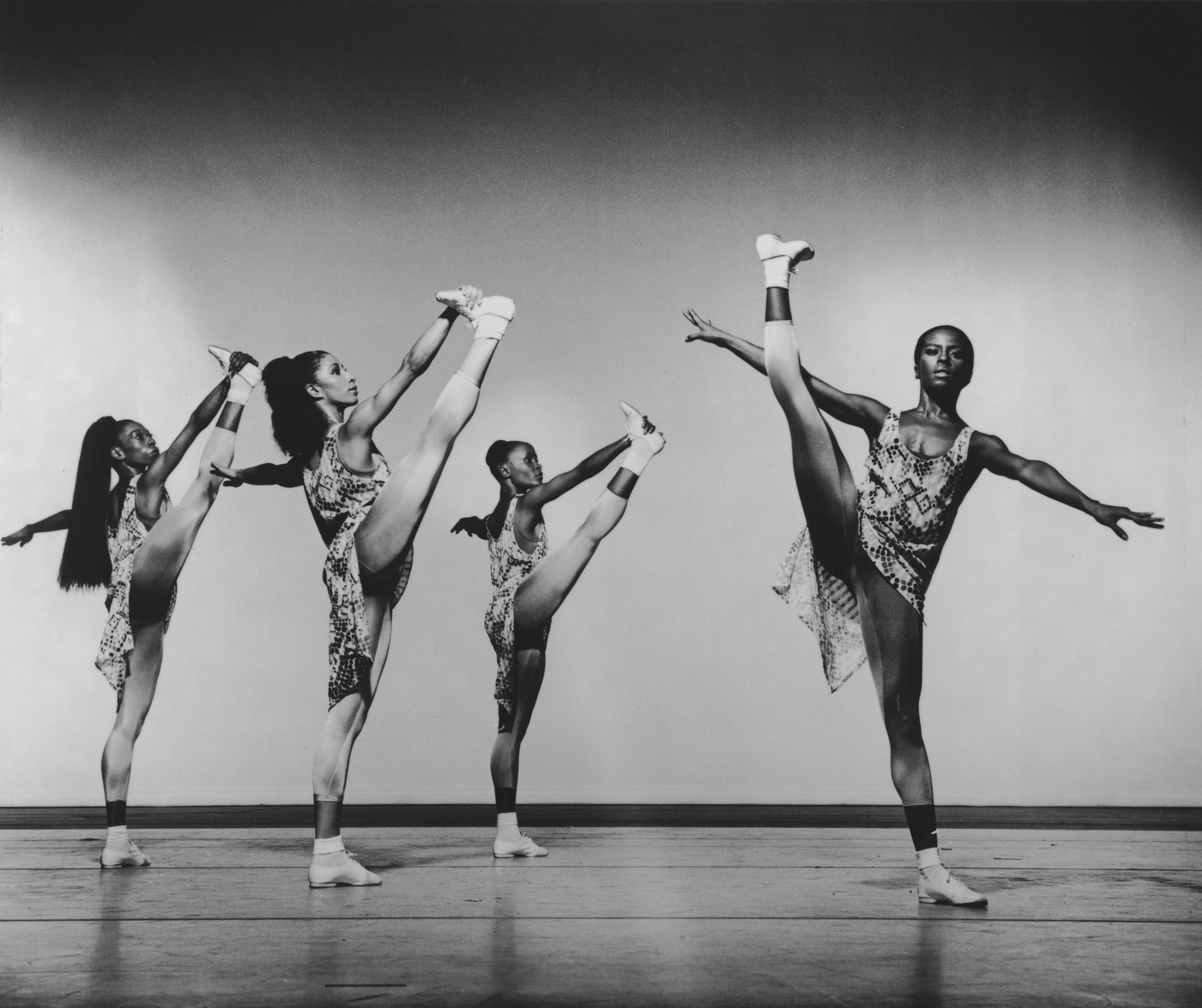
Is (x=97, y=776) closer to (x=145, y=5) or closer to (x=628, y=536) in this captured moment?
(x=628, y=536)

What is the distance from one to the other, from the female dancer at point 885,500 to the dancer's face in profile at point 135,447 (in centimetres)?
257

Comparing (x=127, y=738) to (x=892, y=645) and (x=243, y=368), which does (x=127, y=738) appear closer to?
(x=243, y=368)

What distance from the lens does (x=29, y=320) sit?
5.91 m

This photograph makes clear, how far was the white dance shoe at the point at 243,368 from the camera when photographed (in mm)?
4902

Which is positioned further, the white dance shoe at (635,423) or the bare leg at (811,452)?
the white dance shoe at (635,423)

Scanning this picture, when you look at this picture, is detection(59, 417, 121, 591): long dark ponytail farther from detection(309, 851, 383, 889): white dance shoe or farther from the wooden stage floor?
detection(309, 851, 383, 889): white dance shoe

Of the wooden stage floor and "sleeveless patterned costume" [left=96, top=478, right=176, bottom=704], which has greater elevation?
"sleeveless patterned costume" [left=96, top=478, right=176, bottom=704]

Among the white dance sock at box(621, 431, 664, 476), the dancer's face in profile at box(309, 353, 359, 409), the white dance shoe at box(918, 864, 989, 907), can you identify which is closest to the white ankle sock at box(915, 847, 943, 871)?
the white dance shoe at box(918, 864, 989, 907)

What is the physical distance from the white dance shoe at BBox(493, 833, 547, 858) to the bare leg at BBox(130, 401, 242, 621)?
1.53 m

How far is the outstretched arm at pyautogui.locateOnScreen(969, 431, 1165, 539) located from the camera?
3.72 m

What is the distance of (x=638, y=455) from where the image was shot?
5.18 metres

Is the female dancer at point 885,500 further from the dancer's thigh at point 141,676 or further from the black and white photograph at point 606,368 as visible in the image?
the dancer's thigh at point 141,676

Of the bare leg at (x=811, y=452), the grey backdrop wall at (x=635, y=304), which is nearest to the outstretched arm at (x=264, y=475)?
the grey backdrop wall at (x=635, y=304)

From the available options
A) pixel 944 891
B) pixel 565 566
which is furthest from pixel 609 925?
pixel 565 566
